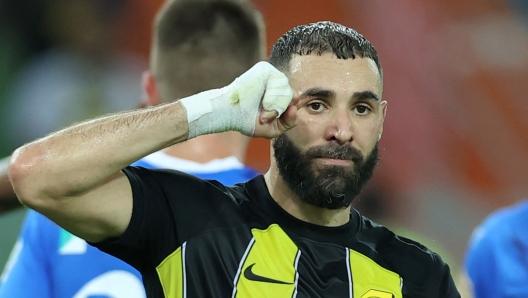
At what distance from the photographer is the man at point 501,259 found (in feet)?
8.95

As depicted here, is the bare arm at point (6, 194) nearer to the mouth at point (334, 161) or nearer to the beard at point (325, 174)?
the beard at point (325, 174)

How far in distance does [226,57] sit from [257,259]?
1232 mm

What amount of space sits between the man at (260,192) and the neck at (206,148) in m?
0.66

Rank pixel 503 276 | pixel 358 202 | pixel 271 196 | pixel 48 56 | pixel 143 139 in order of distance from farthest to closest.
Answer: pixel 48 56, pixel 358 202, pixel 503 276, pixel 271 196, pixel 143 139

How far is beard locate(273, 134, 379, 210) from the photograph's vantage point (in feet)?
6.30

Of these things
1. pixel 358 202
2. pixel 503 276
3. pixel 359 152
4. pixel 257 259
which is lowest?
pixel 358 202

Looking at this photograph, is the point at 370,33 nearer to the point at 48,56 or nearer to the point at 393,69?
the point at 393,69

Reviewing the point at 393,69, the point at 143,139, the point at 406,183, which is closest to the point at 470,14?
the point at 393,69

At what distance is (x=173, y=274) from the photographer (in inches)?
70.6

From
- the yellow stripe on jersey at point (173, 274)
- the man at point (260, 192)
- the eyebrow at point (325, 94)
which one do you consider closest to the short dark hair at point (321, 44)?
the man at point (260, 192)

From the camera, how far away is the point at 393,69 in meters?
5.43

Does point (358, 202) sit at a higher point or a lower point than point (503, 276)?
lower

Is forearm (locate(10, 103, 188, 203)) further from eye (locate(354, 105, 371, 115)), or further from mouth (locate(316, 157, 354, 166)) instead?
eye (locate(354, 105, 371, 115))

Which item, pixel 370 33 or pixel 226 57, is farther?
pixel 370 33
